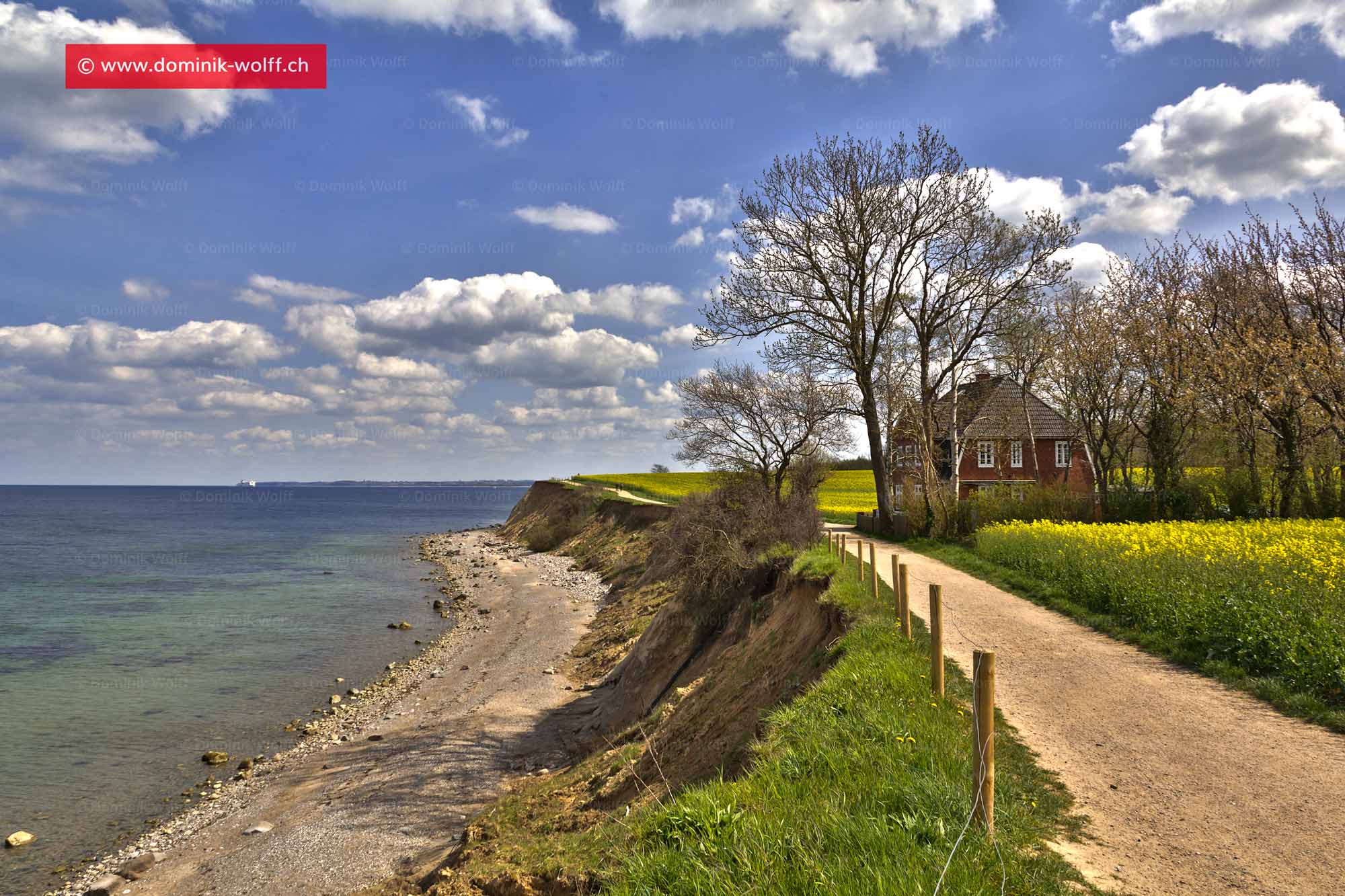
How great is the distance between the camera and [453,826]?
1257 cm

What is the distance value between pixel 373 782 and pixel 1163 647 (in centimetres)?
1430

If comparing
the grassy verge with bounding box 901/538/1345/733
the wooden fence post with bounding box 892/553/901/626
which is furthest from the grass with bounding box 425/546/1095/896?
the grassy verge with bounding box 901/538/1345/733

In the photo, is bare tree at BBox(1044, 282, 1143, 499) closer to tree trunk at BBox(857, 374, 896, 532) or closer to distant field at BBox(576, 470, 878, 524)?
tree trunk at BBox(857, 374, 896, 532)

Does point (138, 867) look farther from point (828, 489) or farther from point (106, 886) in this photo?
point (828, 489)

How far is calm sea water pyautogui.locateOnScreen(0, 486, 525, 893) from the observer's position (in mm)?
14672

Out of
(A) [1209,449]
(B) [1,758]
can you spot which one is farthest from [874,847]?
(A) [1209,449]

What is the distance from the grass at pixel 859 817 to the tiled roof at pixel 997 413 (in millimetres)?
27568

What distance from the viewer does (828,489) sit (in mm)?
67938

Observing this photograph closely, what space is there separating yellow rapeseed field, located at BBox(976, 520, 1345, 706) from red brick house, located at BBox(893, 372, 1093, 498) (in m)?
21.9

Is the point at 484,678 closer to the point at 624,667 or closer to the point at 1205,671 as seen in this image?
the point at 624,667

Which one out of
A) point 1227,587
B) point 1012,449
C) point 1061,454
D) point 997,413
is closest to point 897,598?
point 1227,587

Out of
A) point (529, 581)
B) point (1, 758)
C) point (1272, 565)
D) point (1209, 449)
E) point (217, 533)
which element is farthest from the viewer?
point (217, 533)

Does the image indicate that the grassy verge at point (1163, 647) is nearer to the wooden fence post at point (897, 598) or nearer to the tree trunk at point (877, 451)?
the wooden fence post at point (897, 598)

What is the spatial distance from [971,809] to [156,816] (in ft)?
51.5
